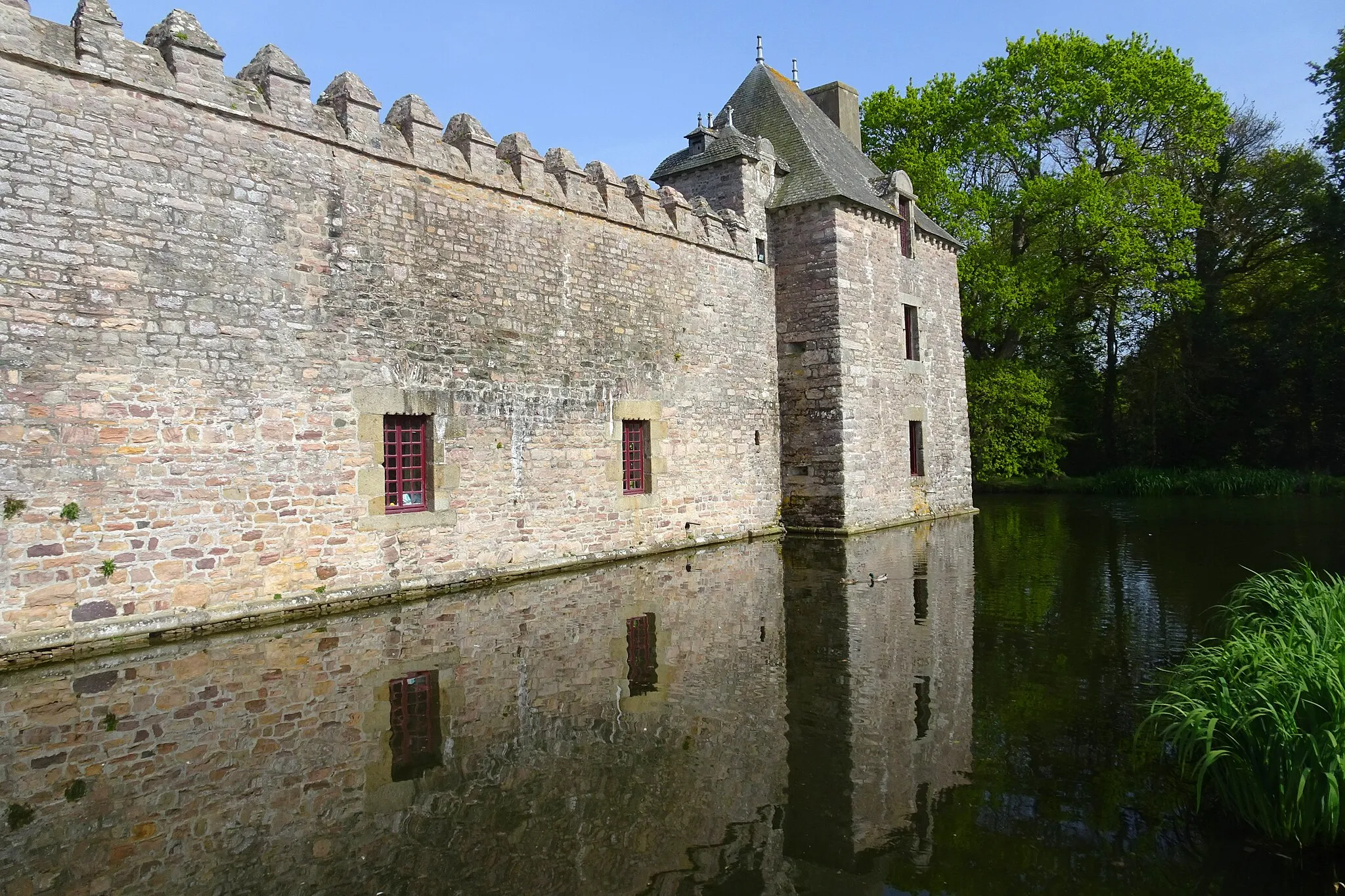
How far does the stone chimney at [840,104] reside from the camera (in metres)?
21.0

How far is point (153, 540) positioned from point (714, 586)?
5674 mm

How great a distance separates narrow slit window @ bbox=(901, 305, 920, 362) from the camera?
18.0 m

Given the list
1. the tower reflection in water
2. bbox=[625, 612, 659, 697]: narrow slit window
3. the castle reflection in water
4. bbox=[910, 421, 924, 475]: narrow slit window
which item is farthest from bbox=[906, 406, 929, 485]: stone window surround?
bbox=[625, 612, 659, 697]: narrow slit window

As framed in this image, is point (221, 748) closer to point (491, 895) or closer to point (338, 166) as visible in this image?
point (491, 895)

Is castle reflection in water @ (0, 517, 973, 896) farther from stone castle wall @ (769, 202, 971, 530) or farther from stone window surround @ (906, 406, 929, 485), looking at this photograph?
stone window surround @ (906, 406, 929, 485)

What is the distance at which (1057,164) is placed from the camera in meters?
26.2

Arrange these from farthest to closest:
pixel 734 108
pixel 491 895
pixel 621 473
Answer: pixel 734 108 < pixel 621 473 < pixel 491 895

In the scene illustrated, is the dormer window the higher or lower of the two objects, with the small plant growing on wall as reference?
higher

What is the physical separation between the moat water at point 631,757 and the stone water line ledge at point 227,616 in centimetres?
32

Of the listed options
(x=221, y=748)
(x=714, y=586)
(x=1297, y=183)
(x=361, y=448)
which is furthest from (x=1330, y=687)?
(x=1297, y=183)

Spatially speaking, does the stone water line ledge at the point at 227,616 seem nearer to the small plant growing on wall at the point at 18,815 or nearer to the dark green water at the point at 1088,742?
the small plant growing on wall at the point at 18,815

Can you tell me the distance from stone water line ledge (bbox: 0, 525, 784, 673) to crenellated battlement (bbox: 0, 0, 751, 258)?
15.4 feet

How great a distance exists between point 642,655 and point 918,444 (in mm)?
12456

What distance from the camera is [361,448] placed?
927 cm
